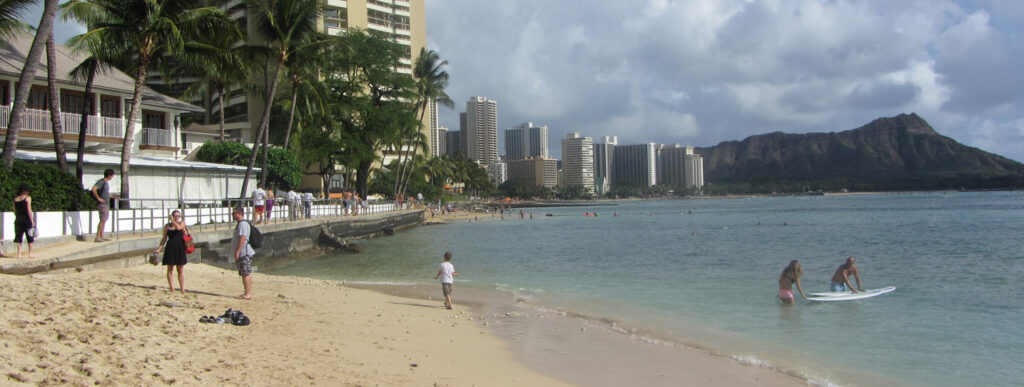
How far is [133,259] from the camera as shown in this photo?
12758mm

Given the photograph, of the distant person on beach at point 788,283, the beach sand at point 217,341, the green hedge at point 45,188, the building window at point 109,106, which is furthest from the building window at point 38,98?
the distant person on beach at point 788,283

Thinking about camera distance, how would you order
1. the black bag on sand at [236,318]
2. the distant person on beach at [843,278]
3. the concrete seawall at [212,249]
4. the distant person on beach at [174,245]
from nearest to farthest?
the black bag on sand at [236,318], the distant person on beach at [174,245], the concrete seawall at [212,249], the distant person on beach at [843,278]

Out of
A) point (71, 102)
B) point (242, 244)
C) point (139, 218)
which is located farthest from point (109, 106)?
point (242, 244)

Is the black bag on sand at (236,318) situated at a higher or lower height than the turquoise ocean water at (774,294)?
higher

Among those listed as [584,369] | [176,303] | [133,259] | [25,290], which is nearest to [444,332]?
[584,369]

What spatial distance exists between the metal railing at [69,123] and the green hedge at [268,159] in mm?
5800

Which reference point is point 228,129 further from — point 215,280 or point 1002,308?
point 1002,308

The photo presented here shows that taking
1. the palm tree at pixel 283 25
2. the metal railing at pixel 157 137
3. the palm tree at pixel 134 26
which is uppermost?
the palm tree at pixel 283 25

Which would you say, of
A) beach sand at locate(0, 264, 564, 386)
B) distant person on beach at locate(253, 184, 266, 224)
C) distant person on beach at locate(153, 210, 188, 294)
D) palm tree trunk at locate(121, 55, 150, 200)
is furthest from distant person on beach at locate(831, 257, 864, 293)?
A: palm tree trunk at locate(121, 55, 150, 200)

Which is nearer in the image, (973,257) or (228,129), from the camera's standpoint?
(973,257)

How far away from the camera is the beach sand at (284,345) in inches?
204

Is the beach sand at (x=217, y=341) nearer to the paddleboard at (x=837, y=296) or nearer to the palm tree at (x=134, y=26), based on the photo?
the paddleboard at (x=837, y=296)

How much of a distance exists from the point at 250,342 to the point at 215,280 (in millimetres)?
5908

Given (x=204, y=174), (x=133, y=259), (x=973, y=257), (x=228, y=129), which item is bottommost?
(x=973, y=257)
